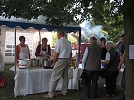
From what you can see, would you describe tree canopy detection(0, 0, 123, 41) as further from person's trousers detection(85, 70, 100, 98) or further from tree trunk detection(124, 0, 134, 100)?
person's trousers detection(85, 70, 100, 98)

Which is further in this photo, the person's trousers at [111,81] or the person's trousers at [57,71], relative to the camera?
the person's trousers at [111,81]

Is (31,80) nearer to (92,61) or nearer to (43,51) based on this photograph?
(43,51)

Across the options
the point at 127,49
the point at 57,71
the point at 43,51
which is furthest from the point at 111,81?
the point at 127,49

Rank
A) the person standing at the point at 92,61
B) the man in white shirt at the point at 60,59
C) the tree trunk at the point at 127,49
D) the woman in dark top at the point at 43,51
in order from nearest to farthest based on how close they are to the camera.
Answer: the tree trunk at the point at 127,49 < the man in white shirt at the point at 60,59 < the person standing at the point at 92,61 < the woman in dark top at the point at 43,51

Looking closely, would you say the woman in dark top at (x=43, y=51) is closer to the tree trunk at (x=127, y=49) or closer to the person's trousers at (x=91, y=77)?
the person's trousers at (x=91, y=77)

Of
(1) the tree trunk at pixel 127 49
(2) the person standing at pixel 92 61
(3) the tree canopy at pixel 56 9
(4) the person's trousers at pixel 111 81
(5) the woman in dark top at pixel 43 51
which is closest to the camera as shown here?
(3) the tree canopy at pixel 56 9

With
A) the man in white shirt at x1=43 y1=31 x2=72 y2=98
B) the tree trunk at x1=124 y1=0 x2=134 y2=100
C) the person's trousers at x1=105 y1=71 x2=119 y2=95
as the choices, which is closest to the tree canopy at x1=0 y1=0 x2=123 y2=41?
the tree trunk at x1=124 y1=0 x2=134 y2=100

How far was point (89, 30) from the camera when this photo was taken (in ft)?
52.5

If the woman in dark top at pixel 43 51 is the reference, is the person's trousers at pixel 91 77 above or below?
below

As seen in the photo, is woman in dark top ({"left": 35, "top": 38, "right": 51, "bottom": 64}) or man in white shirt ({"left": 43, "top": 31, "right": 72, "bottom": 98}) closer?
man in white shirt ({"left": 43, "top": 31, "right": 72, "bottom": 98})

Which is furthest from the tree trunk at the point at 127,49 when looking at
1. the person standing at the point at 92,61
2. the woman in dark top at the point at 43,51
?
the woman in dark top at the point at 43,51

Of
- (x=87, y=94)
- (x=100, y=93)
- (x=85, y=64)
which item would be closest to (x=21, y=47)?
(x=85, y=64)

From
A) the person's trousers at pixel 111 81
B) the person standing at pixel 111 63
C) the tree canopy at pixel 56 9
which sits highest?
the tree canopy at pixel 56 9

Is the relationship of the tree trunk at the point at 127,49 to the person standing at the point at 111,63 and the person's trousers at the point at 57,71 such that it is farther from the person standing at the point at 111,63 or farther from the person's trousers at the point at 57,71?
the person's trousers at the point at 57,71
